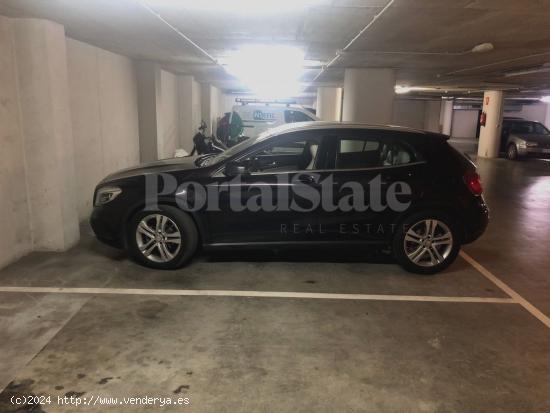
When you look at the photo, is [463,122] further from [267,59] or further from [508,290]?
[508,290]

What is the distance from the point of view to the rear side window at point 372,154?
15.8 feet

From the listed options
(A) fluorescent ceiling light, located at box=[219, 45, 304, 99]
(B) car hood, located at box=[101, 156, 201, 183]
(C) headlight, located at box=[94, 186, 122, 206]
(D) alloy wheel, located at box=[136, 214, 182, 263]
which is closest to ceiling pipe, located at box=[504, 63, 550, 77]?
(A) fluorescent ceiling light, located at box=[219, 45, 304, 99]

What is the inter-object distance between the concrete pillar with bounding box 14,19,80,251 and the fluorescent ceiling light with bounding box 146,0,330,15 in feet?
4.51

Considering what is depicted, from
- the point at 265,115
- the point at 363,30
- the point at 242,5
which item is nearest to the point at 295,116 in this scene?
the point at 265,115

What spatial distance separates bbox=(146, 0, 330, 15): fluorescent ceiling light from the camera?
4475 millimetres

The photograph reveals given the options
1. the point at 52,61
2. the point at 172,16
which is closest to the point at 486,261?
the point at 172,16

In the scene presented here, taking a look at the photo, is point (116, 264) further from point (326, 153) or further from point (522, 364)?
point (522, 364)

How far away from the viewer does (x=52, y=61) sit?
502 cm

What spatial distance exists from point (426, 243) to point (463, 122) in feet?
107

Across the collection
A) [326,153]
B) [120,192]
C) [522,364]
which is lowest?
[522,364]

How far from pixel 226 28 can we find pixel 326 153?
2.43 m

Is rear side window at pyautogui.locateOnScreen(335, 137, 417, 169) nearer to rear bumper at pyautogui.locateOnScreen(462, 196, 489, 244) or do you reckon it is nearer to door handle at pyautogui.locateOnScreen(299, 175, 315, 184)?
door handle at pyautogui.locateOnScreen(299, 175, 315, 184)

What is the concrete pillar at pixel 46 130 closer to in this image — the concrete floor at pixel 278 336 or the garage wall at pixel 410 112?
the concrete floor at pixel 278 336

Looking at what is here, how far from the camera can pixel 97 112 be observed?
7.34 meters
